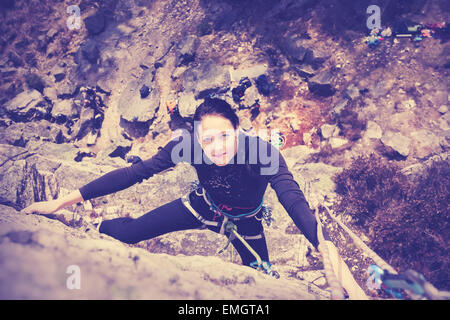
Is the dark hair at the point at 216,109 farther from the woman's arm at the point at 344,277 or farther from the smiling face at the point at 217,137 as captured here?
the woman's arm at the point at 344,277

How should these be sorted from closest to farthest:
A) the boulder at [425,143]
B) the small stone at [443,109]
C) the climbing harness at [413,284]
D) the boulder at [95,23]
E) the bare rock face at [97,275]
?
1. the climbing harness at [413,284]
2. the bare rock face at [97,275]
3. the boulder at [425,143]
4. the small stone at [443,109]
5. the boulder at [95,23]

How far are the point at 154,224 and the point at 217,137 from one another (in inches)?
66.3

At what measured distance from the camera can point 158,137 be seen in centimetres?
862

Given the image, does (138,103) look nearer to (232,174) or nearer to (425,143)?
(232,174)

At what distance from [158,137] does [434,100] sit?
9.05 meters

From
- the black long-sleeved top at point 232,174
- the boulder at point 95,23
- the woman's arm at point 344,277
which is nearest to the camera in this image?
the woman's arm at point 344,277

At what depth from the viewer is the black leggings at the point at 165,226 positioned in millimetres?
3359

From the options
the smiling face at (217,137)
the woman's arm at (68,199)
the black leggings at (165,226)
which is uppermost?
the smiling face at (217,137)

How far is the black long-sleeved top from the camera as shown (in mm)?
2957

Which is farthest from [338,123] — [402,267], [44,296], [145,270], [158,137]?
[44,296]

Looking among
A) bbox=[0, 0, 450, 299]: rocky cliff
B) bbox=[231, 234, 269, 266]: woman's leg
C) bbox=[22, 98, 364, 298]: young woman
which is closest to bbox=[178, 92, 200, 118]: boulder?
bbox=[0, 0, 450, 299]: rocky cliff

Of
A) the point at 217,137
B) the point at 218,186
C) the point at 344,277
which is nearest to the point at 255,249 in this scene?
the point at 218,186

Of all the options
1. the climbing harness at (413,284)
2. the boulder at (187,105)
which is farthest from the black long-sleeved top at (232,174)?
the boulder at (187,105)

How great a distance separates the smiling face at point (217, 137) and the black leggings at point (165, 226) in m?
1.16
